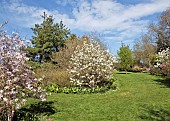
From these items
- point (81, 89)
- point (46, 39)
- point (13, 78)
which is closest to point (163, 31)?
point (46, 39)

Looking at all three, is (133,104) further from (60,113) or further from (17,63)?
(17,63)

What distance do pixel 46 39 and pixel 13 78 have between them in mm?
22300

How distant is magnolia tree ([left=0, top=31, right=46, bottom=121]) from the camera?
7305 mm

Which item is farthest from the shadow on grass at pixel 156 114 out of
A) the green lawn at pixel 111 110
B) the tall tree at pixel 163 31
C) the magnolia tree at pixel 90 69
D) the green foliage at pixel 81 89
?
the tall tree at pixel 163 31

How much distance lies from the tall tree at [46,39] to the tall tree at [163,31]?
21329 mm

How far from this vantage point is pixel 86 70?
54.3 ft

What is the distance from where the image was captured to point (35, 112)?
9914 millimetres

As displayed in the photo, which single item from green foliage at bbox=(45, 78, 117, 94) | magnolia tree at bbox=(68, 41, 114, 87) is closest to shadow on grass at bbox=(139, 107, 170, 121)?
green foliage at bbox=(45, 78, 117, 94)

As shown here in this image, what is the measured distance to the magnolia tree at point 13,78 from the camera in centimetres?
730

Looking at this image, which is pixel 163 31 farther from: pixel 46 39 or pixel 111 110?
pixel 111 110

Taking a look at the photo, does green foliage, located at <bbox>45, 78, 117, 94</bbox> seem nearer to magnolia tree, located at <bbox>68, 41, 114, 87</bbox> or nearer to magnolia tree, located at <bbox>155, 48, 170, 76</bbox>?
magnolia tree, located at <bbox>68, 41, 114, 87</bbox>

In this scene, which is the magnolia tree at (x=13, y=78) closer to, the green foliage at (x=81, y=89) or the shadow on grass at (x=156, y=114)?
the shadow on grass at (x=156, y=114)

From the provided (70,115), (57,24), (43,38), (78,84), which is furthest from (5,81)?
(57,24)

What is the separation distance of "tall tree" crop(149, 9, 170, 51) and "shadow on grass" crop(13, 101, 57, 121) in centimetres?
3654
